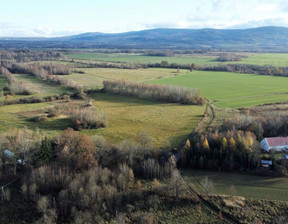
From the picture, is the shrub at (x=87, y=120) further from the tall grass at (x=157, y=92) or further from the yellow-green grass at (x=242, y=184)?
the tall grass at (x=157, y=92)

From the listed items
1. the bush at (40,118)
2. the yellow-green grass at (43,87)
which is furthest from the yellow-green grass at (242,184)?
the yellow-green grass at (43,87)

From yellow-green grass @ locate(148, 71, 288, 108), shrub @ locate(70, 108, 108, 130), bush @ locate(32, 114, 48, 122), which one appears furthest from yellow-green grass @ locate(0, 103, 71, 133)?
yellow-green grass @ locate(148, 71, 288, 108)

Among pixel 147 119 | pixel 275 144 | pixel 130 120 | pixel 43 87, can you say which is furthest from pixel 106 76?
pixel 275 144

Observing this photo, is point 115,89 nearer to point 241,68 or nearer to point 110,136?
point 110,136

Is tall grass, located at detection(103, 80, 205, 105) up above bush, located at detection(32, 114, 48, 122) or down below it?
above

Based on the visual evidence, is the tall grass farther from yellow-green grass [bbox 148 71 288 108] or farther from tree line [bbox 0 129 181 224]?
tree line [bbox 0 129 181 224]

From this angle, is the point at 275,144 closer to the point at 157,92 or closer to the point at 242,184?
the point at 242,184

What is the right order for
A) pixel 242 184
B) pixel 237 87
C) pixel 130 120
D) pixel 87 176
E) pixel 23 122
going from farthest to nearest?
1. pixel 237 87
2. pixel 130 120
3. pixel 23 122
4. pixel 242 184
5. pixel 87 176
